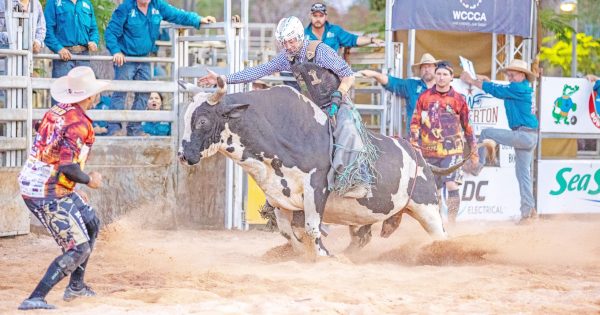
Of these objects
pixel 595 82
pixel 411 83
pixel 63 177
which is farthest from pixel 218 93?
pixel 595 82

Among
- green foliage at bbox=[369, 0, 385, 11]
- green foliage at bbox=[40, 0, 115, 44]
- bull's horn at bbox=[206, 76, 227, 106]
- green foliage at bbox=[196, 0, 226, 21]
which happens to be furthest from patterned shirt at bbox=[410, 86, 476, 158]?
green foliage at bbox=[196, 0, 226, 21]

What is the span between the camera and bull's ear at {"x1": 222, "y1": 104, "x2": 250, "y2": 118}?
824 centimetres

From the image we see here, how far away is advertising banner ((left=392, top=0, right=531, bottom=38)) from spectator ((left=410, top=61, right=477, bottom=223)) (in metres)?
1.73

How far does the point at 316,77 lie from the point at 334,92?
0.69 feet

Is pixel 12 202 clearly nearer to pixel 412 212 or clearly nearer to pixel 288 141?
pixel 288 141

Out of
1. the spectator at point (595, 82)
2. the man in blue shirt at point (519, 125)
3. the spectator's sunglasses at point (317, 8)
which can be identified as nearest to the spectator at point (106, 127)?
the spectator's sunglasses at point (317, 8)

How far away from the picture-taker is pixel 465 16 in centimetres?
1314

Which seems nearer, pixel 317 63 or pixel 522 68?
pixel 317 63

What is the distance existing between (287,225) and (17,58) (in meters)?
3.69

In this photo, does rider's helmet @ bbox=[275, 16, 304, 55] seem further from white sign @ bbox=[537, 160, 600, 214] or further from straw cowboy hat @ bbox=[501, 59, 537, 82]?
white sign @ bbox=[537, 160, 600, 214]

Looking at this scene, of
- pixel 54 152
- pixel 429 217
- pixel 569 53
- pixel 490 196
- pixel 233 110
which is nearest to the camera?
pixel 54 152

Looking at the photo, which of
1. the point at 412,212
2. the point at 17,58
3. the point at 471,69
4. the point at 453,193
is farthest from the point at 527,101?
the point at 17,58

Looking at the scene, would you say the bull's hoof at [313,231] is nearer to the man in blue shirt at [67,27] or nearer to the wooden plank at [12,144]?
the wooden plank at [12,144]

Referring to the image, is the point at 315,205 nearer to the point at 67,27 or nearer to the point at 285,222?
the point at 285,222
